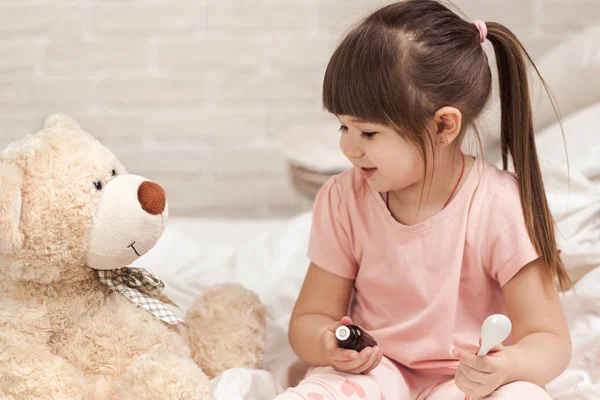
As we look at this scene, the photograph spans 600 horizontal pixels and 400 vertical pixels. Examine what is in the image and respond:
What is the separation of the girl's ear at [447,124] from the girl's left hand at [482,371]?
10.3 inches

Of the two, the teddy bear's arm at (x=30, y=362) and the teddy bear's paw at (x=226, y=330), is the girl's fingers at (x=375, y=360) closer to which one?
the teddy bear's paw at (x=226, y=330)

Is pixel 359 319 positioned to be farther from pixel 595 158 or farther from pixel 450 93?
pixel 595 158

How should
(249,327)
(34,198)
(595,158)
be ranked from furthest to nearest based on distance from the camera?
1. (595,158)
2. (249,327)
3. (34,198)

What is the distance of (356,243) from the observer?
41.7 inches

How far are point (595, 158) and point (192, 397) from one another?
839 millimetres

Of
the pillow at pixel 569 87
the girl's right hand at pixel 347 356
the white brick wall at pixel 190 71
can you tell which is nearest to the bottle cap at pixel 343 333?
the girl's right hand at pixel 347 356

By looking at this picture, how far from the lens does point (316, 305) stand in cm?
107

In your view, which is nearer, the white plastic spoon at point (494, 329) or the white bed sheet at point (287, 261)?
the white plastic spoon at point (494, 329)

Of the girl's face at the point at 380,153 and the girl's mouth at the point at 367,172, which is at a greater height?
the girl's face at the point at 380,153

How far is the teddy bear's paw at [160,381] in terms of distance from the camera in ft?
2.81

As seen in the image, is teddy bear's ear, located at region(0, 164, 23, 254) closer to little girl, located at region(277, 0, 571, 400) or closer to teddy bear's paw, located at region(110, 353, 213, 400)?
teddy bear's paw, located at region(110, 353, 213, 400)

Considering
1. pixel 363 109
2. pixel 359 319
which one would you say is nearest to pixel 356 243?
pixel 359 319

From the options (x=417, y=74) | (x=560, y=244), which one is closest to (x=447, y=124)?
(x=417, y=74)

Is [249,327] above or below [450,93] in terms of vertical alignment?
below
